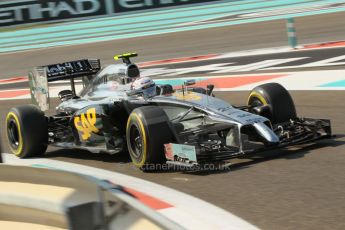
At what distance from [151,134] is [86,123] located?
1543 millimetres

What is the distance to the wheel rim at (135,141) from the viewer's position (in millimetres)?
7098

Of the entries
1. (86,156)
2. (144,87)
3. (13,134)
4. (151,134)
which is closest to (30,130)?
(13,134)

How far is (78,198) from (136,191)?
4.51m

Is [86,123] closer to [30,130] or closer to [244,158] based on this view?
[30,130]

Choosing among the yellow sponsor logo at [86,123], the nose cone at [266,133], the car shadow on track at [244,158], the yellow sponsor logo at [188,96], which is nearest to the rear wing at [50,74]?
the yellow sponsor logo at [86,123]

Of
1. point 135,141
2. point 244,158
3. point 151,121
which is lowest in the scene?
point 244,158

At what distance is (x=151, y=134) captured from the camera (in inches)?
267

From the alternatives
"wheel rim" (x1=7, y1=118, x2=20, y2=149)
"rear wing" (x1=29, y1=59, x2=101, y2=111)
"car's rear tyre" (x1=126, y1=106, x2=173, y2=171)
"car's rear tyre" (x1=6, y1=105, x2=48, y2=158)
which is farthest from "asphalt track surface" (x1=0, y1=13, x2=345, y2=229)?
"rear wing" (x1=29, y1=59, x2=101, y2=111)

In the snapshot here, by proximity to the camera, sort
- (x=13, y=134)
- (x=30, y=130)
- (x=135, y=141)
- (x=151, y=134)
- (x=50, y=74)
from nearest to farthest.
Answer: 1. (x=151, y=134)
2. (x=135, y=141)
3. (x=30, y=130)
4. (x=13, y=134)
5. (x=50, y=74)

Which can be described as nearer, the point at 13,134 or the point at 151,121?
the point at 151,121

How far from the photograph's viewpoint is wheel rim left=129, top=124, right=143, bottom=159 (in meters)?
7.10

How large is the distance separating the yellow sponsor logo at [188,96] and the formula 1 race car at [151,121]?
11 millimetres

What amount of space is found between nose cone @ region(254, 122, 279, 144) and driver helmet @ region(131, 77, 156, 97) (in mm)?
1486

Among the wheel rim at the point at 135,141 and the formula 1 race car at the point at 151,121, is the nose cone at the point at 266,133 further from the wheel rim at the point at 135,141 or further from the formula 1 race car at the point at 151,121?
the wheel rim at the point at 135,141
